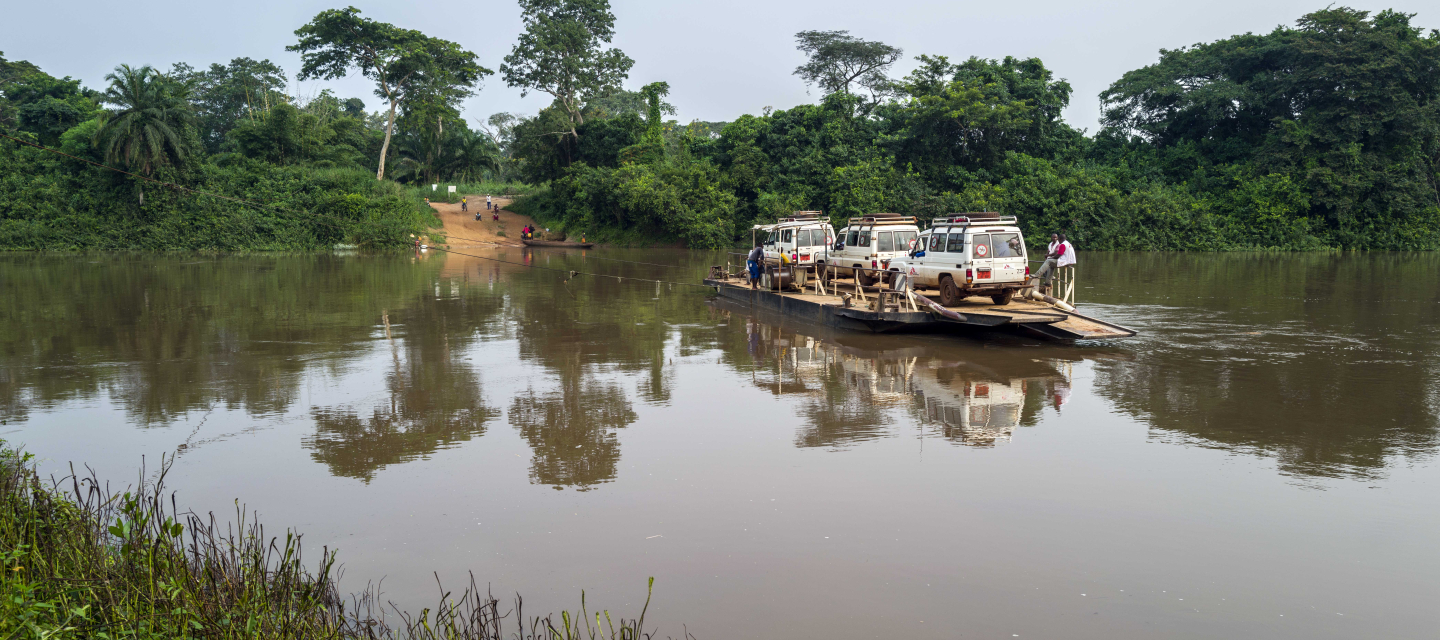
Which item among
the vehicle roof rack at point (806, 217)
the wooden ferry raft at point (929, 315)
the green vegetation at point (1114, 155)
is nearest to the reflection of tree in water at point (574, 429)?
the wooden ferry raft at point (929, 315)

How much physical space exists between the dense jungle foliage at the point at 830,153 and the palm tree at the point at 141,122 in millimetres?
118

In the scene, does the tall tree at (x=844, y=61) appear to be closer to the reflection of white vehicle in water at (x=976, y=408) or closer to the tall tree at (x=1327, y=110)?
the tall tree at (x=1327, y=110)

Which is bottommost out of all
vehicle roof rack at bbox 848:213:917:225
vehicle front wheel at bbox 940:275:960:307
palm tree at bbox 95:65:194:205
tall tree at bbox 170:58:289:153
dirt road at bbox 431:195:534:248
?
vehicle front wheel at bbox 940:275:960:307

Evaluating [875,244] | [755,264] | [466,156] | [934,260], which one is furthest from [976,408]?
[466,156]

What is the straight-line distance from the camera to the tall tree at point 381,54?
1902 inches

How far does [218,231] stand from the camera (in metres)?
45.3

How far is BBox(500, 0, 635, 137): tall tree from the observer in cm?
5219

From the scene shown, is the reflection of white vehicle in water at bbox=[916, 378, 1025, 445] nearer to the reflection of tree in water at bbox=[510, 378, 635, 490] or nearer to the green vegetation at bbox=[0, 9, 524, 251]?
the reflection of tree in water at bbox=[510, 378, 635, 490]

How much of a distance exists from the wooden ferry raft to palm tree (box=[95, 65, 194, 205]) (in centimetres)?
3619

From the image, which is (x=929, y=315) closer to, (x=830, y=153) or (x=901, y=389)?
(x=901, y=389)

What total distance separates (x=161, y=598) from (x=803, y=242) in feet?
55.5

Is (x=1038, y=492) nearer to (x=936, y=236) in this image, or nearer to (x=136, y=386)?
(x=936, y=236)

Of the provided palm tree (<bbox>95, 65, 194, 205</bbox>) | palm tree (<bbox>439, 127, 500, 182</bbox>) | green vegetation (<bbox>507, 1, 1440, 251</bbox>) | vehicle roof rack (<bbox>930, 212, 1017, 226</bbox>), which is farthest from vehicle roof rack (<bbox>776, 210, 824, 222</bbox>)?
palm tree (<bbox>439, 127, 500, 182</bbox>)

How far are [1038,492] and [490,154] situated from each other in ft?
185
